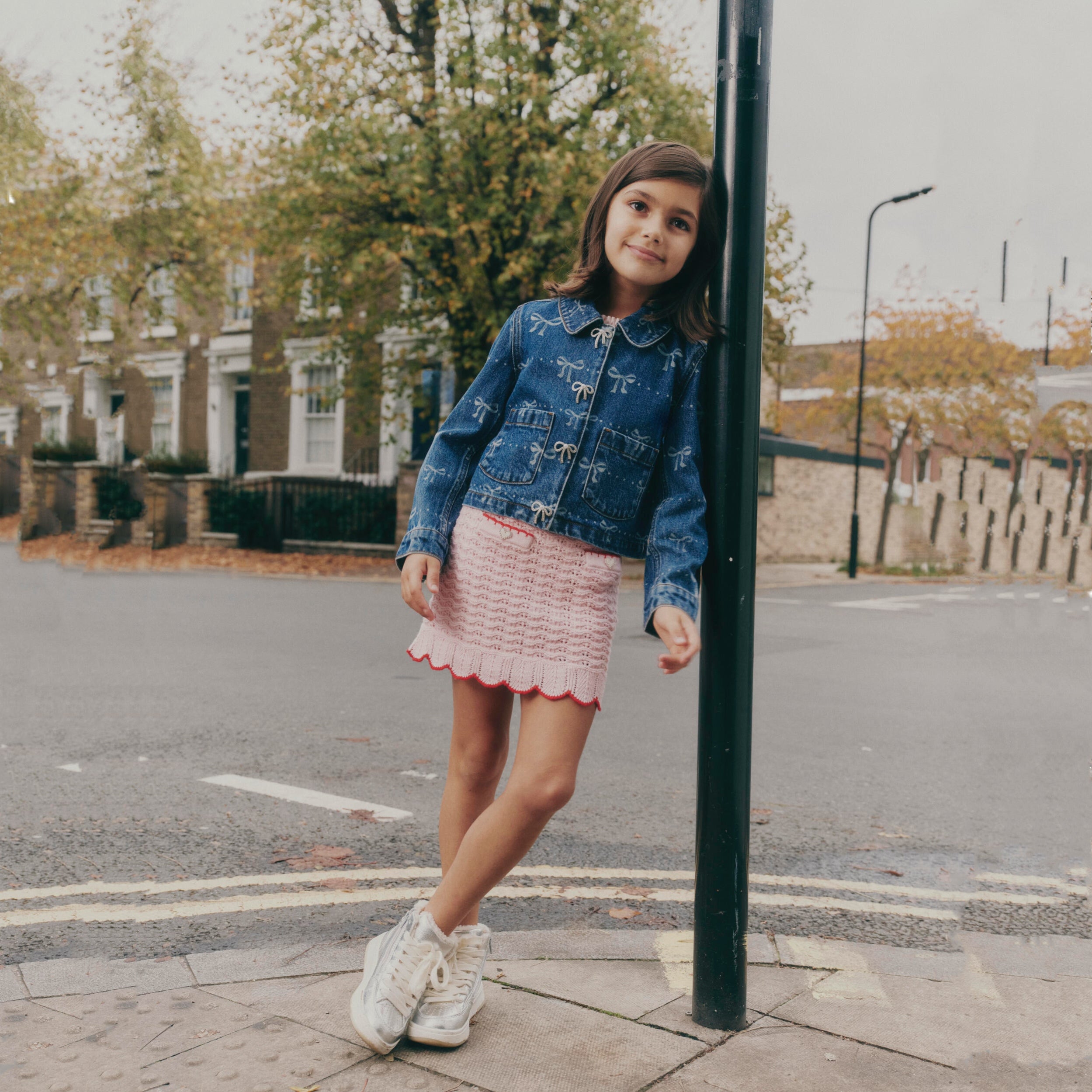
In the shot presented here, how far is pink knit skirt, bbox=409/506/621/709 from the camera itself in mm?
2215

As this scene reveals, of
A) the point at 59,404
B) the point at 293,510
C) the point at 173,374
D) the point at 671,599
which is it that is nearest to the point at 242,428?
the point at 173,374

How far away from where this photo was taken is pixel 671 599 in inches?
83.3

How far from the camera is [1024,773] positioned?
539cm

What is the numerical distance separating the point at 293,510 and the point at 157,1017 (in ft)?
68.4

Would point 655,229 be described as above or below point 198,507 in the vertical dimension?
above

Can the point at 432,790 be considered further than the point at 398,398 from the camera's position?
No

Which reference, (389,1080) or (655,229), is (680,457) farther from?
(389,1080)

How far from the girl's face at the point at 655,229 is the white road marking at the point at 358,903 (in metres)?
1.97

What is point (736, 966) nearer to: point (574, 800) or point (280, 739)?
point (574, 800)

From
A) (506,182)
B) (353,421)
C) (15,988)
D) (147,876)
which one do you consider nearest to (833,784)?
(147,876)

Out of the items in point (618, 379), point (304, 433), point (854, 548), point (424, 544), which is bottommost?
point (854, 548)

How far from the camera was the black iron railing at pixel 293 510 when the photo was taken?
21.7 meters

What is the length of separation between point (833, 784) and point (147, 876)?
2.98 metres

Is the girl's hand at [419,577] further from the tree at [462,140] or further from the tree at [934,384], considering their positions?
the tree at [934,384]
